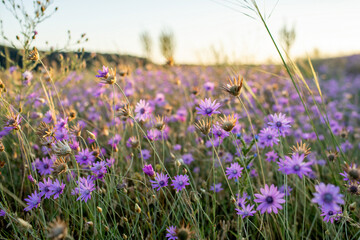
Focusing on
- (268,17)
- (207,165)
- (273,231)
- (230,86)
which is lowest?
(273,231)

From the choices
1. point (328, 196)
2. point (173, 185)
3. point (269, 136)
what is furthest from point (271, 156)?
point (328, 196)

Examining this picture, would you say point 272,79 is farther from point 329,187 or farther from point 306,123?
point 329,187

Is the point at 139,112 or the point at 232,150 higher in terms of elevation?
the point at 139,112

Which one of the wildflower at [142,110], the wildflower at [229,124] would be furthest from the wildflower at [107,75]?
the wildflower at [229,124]

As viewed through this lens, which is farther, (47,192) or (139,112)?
(139,112)

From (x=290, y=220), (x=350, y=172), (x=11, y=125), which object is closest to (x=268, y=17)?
(x=350, y=172)

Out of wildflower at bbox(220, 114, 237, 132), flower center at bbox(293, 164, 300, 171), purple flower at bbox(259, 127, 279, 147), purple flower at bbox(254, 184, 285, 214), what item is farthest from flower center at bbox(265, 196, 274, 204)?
purple flower at bbox(259, 127, 279, 147)

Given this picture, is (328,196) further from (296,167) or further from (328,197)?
(296,167)

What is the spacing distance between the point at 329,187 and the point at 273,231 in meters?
0.88

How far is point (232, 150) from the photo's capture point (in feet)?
7.29

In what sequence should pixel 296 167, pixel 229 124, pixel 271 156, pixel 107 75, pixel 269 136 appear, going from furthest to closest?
pixel 271 156, pixel 269 136, pixel 107 75, pixel 229 124, pixel 296 167

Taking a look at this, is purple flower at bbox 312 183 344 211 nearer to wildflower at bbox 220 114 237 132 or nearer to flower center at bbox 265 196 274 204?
flower center at bbox 265 196 274 204

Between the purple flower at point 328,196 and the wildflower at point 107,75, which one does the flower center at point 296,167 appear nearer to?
the purple flower at point 328,196

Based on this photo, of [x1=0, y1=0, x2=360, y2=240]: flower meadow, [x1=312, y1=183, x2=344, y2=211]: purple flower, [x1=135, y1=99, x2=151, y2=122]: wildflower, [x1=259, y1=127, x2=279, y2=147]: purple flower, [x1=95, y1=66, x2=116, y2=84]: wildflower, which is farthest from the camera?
[x1=135, y1=99, x2=151, y2=122]: wildflower
